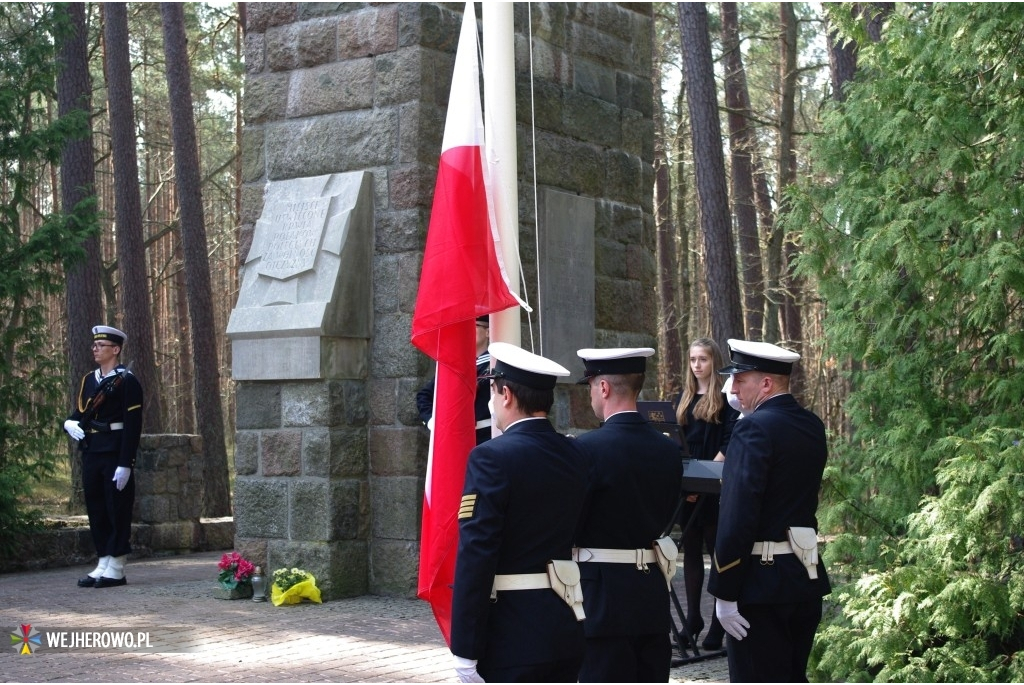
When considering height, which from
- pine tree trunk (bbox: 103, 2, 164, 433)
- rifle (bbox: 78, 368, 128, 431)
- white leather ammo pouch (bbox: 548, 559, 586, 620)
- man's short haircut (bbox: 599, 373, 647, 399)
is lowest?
white leather ammo pouch (bbox: 548, 559, 586, 620)

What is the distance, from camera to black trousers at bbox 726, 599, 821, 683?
4.74 m

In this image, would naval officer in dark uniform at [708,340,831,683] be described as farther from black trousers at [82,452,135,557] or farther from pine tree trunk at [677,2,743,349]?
pine tree trunk at [677,2,743,349]

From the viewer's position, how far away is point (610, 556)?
15.0 feet

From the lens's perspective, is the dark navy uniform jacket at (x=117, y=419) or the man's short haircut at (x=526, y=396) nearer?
the man's short haircut at (x=526, y=396)

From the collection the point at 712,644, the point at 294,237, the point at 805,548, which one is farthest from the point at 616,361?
the point at 294,237

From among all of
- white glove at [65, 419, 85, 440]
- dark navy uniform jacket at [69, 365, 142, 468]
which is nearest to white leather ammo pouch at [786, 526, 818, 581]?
dark navy uniform jacket at [69, 365, 142, 468]

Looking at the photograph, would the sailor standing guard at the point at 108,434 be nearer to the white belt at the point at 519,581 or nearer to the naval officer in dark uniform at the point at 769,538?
the naval officer in dark uniform at the point at 769,538

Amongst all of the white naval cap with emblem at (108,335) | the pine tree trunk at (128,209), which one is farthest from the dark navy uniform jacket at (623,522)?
the pine tree trunk at (128,209)

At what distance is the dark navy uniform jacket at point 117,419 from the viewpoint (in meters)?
A: 9.68

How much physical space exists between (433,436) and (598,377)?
83 centimetres

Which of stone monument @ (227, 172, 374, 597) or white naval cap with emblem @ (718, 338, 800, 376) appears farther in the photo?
stone monument @ (227, 172, 374, 597)

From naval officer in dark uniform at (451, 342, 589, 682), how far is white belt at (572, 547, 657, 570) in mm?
617

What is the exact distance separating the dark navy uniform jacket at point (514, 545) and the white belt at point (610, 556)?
2.13ft

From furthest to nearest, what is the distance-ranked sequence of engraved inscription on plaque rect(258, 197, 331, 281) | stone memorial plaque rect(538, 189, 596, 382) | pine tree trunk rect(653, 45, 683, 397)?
pine tree trunk rect(653, 45, 683, 397)
stone memorial plaque rect(538, 189, 596, 382)
engraved inscription on plaque rect(258, 197, 331, 281)
